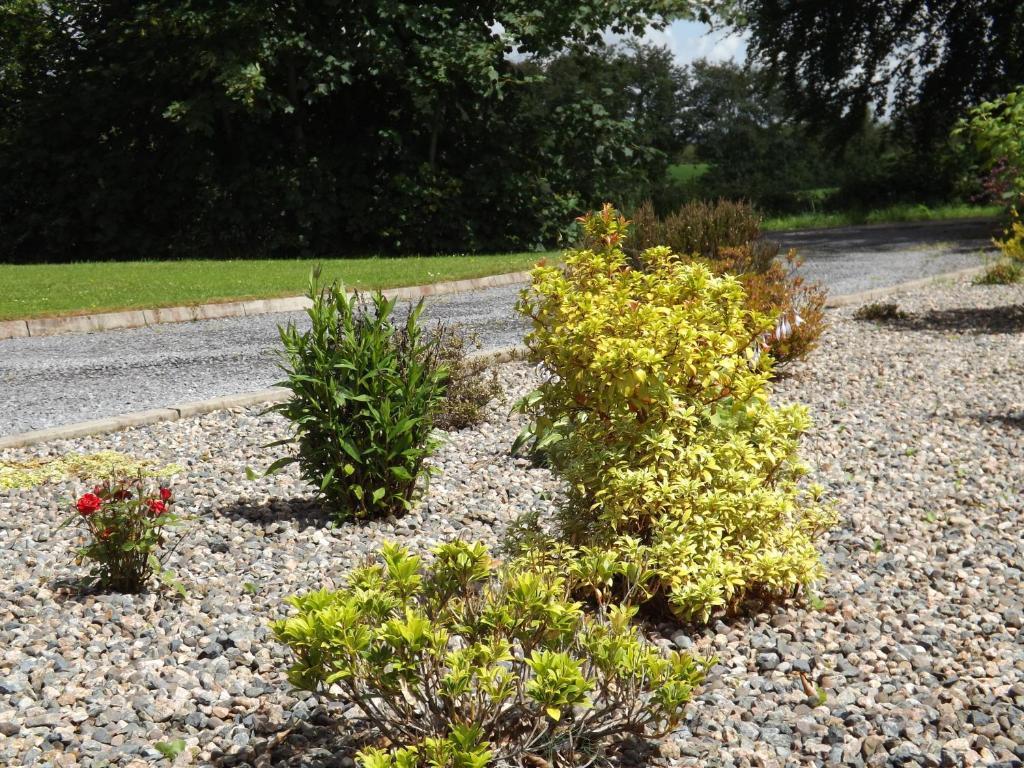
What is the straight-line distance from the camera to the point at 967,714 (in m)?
2.93

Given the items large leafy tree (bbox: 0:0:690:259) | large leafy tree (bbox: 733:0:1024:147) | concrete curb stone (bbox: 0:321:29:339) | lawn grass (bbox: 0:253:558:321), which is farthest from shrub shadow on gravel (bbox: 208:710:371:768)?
large leafy tree (bbox: 733:0:1024:147)

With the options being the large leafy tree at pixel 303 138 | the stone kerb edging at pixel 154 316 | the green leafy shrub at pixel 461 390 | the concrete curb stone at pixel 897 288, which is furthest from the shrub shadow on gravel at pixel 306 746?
the large leafy tree at pixel 303 138

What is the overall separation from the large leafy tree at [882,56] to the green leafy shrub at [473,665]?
81.5ft

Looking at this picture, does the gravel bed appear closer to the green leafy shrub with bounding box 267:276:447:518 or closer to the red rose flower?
the green leafy shrub with bounding box 267:276:447:518

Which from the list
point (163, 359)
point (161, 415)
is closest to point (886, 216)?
point (163, 359)

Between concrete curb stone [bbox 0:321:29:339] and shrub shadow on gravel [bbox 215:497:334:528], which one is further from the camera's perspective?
concrete curb stone [bbox 0:321:29:339]

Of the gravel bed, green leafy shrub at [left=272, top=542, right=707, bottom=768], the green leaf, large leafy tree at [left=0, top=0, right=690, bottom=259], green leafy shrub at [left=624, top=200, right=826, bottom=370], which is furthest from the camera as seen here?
large leafy tree at [left=0, top=0, right=690, bottom=259]

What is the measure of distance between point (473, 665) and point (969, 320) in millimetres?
9319

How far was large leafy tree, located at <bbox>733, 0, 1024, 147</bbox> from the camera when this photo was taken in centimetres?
2480

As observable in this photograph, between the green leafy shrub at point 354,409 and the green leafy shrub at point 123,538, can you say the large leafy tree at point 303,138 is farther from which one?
the green leafy shrub at point 123,538

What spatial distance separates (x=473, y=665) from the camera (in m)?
2.44

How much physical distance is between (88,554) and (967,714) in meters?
2.87

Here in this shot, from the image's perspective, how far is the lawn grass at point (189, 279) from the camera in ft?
36.7

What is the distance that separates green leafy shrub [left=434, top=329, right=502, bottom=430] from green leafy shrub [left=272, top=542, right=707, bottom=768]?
10.9ft
